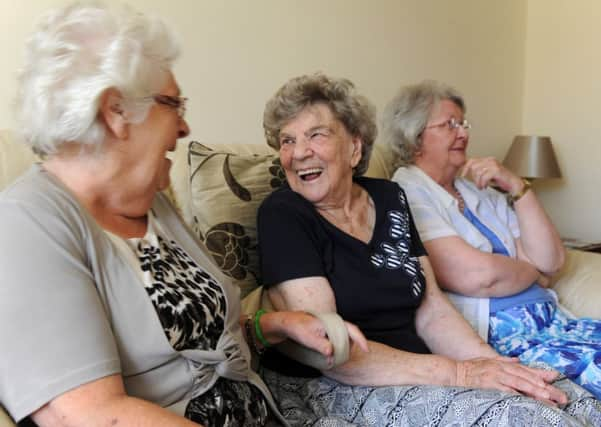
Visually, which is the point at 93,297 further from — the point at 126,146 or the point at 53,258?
the point at 126,146

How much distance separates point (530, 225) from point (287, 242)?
2.78 ft

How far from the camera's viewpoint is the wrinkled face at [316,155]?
138 centimetres

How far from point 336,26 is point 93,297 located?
1.74 meters

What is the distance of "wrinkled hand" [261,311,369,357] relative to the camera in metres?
1.02

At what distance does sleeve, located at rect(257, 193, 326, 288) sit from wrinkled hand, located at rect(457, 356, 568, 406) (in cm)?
37

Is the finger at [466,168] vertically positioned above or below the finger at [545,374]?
above

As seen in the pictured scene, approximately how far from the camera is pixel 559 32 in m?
2.92

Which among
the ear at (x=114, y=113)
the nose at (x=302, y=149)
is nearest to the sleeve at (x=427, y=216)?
the nose at (x=302, y=149)

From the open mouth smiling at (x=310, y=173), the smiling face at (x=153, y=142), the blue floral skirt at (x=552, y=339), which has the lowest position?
the blue floral skirt at (x=552, y=339)

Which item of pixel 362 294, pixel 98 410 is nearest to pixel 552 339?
pixel 362 294

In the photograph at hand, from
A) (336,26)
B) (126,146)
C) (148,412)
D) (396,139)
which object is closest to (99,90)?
(126,146)

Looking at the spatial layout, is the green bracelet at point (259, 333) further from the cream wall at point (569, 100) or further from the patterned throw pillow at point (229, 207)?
the cream wall at point (569, 100)

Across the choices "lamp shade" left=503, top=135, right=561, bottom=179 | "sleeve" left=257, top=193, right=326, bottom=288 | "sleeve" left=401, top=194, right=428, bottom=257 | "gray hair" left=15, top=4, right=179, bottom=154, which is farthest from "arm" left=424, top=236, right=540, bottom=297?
"lamp shade" left=503, top=135, right=561, bottom=179

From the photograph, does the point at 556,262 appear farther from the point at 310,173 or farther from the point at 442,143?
the point at 310,173
